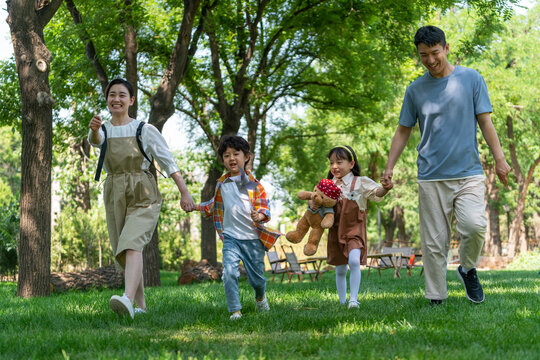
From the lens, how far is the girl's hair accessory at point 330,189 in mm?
6379

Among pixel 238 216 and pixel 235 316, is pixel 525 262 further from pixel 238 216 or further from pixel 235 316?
pixel 235 316

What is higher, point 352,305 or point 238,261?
point 238,261

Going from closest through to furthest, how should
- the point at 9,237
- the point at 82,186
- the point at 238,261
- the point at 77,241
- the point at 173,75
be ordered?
the point at 238,261, the point at 173,75, the point at 9,237, the point at 77,241, the point at 82,186

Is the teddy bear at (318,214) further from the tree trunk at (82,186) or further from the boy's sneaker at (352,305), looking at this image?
the tree trunk at (82,186)

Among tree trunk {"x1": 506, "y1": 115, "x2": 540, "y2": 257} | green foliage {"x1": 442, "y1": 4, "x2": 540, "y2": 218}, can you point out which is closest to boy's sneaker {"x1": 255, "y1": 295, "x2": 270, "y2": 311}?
green foliage {"x1": 442, "y1": 4, "x2": 540, "y2": 218}

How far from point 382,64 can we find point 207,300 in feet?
37.0

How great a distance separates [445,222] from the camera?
581cm

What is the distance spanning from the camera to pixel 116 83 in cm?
582

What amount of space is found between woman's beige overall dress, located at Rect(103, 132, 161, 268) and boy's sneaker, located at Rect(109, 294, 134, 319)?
0.57 m

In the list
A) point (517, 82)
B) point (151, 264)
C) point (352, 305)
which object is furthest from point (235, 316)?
point (517, 82)

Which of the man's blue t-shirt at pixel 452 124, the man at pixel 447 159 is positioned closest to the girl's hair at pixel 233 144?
the man at pixel 447 159

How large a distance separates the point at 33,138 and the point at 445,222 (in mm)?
6689

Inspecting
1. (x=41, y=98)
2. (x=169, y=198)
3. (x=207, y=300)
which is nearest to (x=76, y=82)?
(x=41, y=98)

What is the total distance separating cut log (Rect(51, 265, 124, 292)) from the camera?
11.6 meters
